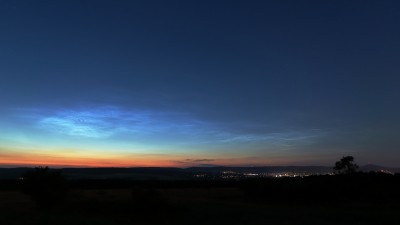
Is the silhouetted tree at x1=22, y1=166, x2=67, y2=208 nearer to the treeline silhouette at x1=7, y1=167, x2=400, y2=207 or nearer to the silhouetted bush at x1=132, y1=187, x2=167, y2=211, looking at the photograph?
the treeline silhouette at x1=7, y1=167, x2=400, y2=207

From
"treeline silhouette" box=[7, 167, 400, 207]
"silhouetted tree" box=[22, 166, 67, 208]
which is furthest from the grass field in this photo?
"treeline silhouette" box=[7, 167, 400, 207]

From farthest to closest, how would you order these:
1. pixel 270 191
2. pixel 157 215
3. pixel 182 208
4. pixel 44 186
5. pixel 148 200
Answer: pixel 270 191, pixel 44 186, pixel 182 208, pixel 148 200, pixel 157 215

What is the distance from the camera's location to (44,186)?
1912 inches

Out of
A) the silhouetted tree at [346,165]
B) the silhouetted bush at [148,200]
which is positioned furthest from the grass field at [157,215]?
the silhouetted tree at [346,165]

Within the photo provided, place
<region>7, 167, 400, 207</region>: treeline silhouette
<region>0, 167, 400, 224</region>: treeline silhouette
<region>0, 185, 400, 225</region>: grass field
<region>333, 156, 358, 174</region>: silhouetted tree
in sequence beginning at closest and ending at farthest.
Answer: <region>0, 185, 400, 225</region>: grass field < <region>0, 167, 400, 224</region>: treeline silhouette < <region>7, 167, 400, 207</region>: treeline silhouette < <region>333, 156, 358, 174</region>: silhouetted tree

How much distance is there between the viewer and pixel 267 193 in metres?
69.0

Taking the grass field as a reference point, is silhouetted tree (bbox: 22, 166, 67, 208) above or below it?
above

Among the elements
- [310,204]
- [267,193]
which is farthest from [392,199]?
[267,193]

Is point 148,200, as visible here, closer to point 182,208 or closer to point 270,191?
point 182,208

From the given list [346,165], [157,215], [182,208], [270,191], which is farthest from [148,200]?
[346,165]

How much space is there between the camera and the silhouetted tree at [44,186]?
48094 millimetres

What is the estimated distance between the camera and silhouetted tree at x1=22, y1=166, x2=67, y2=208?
158 feet

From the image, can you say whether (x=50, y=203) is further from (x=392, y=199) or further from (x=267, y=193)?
(x=392, y=199)

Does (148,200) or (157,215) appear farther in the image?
(148,200)
